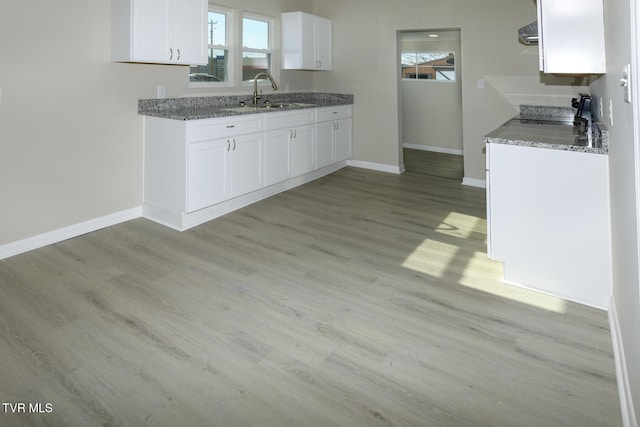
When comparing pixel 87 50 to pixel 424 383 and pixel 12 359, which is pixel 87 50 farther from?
pixel 424 383

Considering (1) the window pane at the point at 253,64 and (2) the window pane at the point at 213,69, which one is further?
(1) the window pane at the point at 253,64

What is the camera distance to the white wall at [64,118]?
297 centimetres

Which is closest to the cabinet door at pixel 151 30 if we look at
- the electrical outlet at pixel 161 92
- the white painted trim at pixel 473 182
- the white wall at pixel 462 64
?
the electrical outlet at pixel 161 92

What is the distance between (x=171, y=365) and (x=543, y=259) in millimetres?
2051

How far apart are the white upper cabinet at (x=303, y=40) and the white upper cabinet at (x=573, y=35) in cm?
345

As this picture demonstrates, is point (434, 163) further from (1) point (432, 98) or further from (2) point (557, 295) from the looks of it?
(2) point (557, 295)

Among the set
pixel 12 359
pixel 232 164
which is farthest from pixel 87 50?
pixel 12 359

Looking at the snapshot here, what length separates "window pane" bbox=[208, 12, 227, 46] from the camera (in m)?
4.58

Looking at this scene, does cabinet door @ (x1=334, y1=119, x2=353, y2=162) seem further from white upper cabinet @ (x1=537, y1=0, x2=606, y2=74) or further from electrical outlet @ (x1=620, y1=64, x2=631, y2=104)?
electrical outlet @ (x1=620, y1=64, x2=631, y2=104)

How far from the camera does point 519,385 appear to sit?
1.75 metres

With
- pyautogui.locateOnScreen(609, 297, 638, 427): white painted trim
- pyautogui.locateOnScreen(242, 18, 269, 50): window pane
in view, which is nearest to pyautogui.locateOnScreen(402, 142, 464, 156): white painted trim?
pyautogui.locateOnScreen(242, 18, 269, 50): window pane

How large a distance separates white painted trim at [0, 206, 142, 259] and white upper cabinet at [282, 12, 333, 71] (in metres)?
2.75

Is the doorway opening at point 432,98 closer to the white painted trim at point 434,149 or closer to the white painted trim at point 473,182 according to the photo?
the white painted trim at point 434,149

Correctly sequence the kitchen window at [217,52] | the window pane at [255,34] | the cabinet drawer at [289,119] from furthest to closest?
the window pane at [255,34], the kitchen window at [217,52], the cabinet drawer at [289,119]
